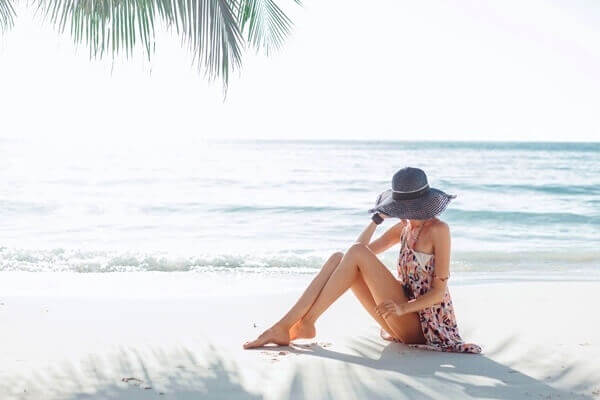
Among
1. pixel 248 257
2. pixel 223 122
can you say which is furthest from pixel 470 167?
pixel 223 122

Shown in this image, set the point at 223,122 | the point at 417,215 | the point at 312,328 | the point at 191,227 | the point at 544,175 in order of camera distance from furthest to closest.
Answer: the point at 223,122
the point at 544,175
the point at 191,227
the point at 312,328
the point at 417,215

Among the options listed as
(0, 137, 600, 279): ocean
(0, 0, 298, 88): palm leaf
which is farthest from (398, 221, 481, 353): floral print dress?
(0, 137, 600, 279): ocean

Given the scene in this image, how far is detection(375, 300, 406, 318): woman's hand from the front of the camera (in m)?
4.52

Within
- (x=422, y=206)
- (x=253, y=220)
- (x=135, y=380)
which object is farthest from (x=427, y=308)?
(x=253, y=220)

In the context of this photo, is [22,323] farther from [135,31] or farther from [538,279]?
[538,279]

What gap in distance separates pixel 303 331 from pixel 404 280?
698mm

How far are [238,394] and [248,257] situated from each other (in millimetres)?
6651

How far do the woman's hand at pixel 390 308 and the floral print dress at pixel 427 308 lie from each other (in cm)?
19

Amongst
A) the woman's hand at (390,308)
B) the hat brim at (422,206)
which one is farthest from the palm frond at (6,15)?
the woman's hand at (390,308)

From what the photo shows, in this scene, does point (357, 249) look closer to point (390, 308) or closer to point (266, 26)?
point (390, 308)

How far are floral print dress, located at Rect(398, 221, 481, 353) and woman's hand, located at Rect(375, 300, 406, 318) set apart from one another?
0.19 metres

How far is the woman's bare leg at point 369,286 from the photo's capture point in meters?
4.66

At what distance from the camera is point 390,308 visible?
453 cm

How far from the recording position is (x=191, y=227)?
15734mm
